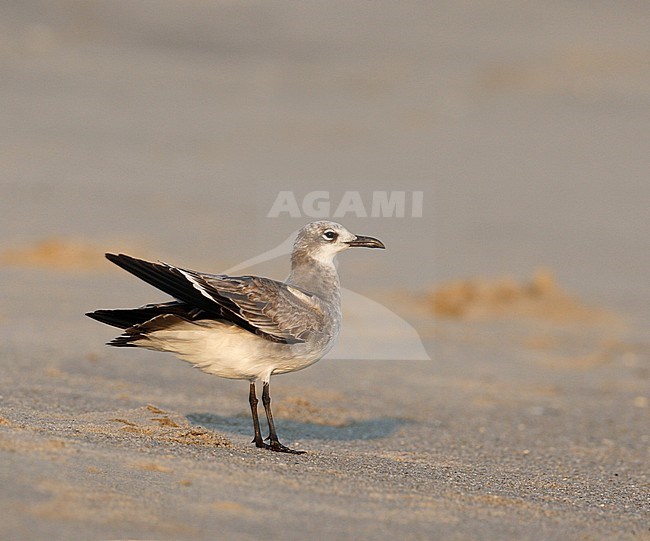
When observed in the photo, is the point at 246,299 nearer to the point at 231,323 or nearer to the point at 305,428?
the point at 231,323

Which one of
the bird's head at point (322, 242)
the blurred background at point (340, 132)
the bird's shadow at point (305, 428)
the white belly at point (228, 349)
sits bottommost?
the bird's shadow at point (305, 428)

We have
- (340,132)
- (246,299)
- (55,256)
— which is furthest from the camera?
(340,132)

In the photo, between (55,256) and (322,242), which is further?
(55,256)

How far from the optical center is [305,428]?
6.91 m

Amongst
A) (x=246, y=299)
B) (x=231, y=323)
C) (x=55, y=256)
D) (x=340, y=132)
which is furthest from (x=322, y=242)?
(x=340, y=132)

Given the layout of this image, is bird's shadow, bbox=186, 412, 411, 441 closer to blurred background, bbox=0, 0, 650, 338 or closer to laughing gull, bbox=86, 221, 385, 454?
laughing gull, bbox=86, 221, 385, 454

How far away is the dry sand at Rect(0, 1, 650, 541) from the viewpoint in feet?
13.8

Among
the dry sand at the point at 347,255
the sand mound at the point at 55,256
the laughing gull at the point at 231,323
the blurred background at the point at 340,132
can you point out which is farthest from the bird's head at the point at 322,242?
the sand mound at the point at 55,256

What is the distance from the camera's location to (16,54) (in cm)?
2528

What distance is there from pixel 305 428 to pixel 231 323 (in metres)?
1.83

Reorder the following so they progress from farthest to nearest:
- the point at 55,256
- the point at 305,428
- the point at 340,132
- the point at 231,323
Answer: the point at 340,132, the point at 55,256, the point at 305,428, the point at 231,323

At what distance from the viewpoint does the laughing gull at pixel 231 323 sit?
16.7ft

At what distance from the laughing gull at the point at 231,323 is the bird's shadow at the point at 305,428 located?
752 millimetres

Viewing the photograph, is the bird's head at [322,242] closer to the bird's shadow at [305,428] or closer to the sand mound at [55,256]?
the bird's shadow at [305,428]
